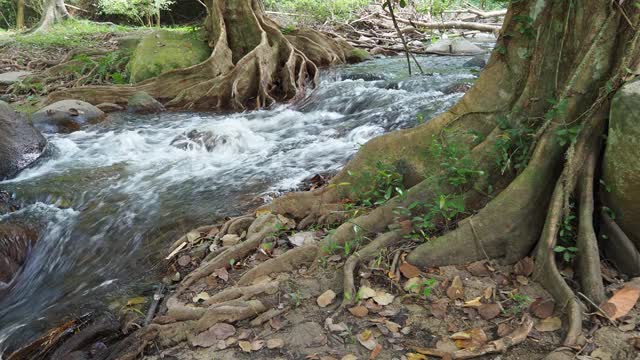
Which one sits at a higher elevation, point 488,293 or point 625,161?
point 625,161

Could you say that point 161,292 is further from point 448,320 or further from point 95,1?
point 95,1

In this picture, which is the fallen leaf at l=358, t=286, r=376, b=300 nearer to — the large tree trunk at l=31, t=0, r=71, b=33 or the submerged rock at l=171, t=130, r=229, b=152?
the submerged rock at l=171, t=130, r=229, b=152

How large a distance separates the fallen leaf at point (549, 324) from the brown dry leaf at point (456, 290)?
0.48 metres

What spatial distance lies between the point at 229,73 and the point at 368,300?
8.24 metres

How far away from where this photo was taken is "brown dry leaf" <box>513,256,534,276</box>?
10.3ft

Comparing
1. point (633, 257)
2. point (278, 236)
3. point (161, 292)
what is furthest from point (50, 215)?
point (633, 257)

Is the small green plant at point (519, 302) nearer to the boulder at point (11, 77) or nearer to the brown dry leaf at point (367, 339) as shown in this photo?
the brown dry leaf at point (367, 339)

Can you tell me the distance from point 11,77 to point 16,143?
534 centimetres

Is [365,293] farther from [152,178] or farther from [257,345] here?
[152,178]

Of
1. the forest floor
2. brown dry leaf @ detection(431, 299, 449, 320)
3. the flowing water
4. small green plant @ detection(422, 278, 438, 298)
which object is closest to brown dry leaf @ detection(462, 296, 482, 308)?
the forest floor

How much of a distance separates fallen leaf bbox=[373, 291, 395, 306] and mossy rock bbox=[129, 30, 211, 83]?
9.17 m

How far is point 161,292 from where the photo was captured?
393 centimetres

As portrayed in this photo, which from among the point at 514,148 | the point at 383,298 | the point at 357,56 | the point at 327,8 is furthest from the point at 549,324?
the point at 327,8

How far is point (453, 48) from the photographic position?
547 inches
